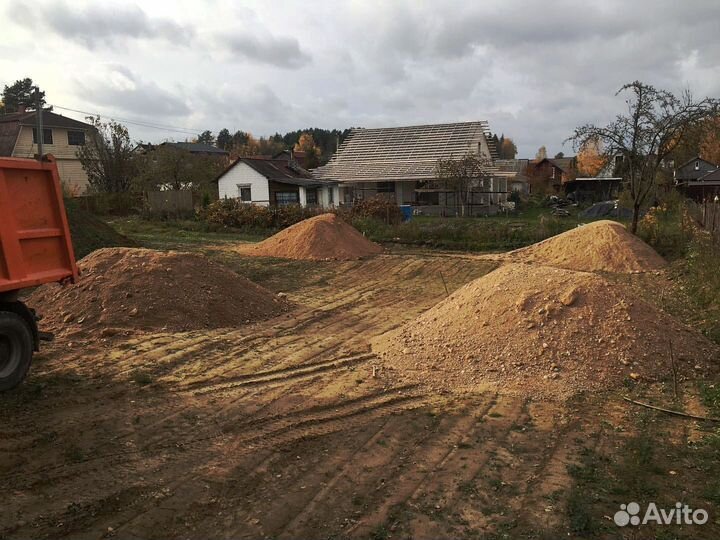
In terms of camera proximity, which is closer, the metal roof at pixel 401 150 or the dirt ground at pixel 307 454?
the dirt ground at pixel 307 454

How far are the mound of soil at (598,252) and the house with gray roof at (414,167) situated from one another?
1609 cm

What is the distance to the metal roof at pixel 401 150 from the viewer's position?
3889cm

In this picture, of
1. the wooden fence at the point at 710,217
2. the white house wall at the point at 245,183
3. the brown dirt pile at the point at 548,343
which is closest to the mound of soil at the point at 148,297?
the brown dirt pile at the point at 548,343

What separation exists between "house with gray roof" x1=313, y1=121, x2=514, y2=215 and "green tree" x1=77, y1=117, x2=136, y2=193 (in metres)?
13.0

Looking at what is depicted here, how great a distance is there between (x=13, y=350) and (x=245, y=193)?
35431 millimetres

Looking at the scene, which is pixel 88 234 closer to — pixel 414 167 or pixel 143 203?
pixel 143 203

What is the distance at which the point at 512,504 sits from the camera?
4.24m

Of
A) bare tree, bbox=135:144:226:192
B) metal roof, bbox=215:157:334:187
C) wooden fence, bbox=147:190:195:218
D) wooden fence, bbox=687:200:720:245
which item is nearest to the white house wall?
metal roof, bbox=215:157:334:187

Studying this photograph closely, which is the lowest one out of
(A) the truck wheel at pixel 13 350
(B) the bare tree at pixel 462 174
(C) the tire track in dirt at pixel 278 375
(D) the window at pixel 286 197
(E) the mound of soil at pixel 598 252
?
(E) the mound of soil at pixel 598 252

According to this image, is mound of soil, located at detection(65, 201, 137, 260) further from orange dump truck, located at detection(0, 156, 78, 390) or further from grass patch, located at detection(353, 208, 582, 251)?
grass patch, located at detection(353, 208, 582, 251)

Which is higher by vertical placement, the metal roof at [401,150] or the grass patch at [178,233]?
the metal roof at [401,150]

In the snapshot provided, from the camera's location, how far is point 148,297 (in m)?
9.77

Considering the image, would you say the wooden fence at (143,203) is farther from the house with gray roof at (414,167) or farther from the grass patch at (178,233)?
the house with gray roof at (414,167)

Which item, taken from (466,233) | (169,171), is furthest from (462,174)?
(169,171)
